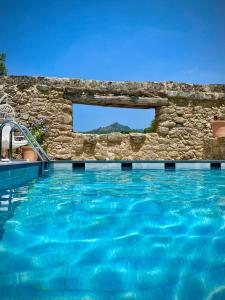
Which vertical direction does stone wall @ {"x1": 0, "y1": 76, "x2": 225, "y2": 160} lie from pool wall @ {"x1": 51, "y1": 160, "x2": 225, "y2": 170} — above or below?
above

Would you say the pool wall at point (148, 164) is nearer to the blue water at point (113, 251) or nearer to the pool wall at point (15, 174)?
the pool wall at point (15, 174)

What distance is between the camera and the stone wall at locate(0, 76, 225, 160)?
864 centimetres

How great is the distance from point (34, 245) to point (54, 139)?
7271 millimetres

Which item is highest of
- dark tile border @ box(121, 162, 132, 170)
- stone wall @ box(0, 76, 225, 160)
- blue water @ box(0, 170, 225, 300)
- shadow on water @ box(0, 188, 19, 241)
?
stone wall @ box(0, 76, 225, 160)

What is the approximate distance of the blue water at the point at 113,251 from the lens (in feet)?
3.57

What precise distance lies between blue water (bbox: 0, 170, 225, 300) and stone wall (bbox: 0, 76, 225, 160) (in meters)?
6.15

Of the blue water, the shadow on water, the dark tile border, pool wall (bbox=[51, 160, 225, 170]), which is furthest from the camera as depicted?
the dark tile border

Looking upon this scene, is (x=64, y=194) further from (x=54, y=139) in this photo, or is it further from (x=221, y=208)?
(x=54, y=139)

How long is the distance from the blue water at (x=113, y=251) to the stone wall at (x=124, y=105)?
20.2 feet

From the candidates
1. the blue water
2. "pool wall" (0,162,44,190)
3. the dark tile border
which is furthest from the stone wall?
the blue water

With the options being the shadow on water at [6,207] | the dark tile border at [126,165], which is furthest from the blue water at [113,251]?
the dark tile border at [126,165]

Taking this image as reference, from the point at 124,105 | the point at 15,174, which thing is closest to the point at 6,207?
the point at 15,174

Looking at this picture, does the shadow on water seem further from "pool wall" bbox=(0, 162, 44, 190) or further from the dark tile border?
the dark tile border

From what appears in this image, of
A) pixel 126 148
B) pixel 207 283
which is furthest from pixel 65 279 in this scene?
pixel 126 148
